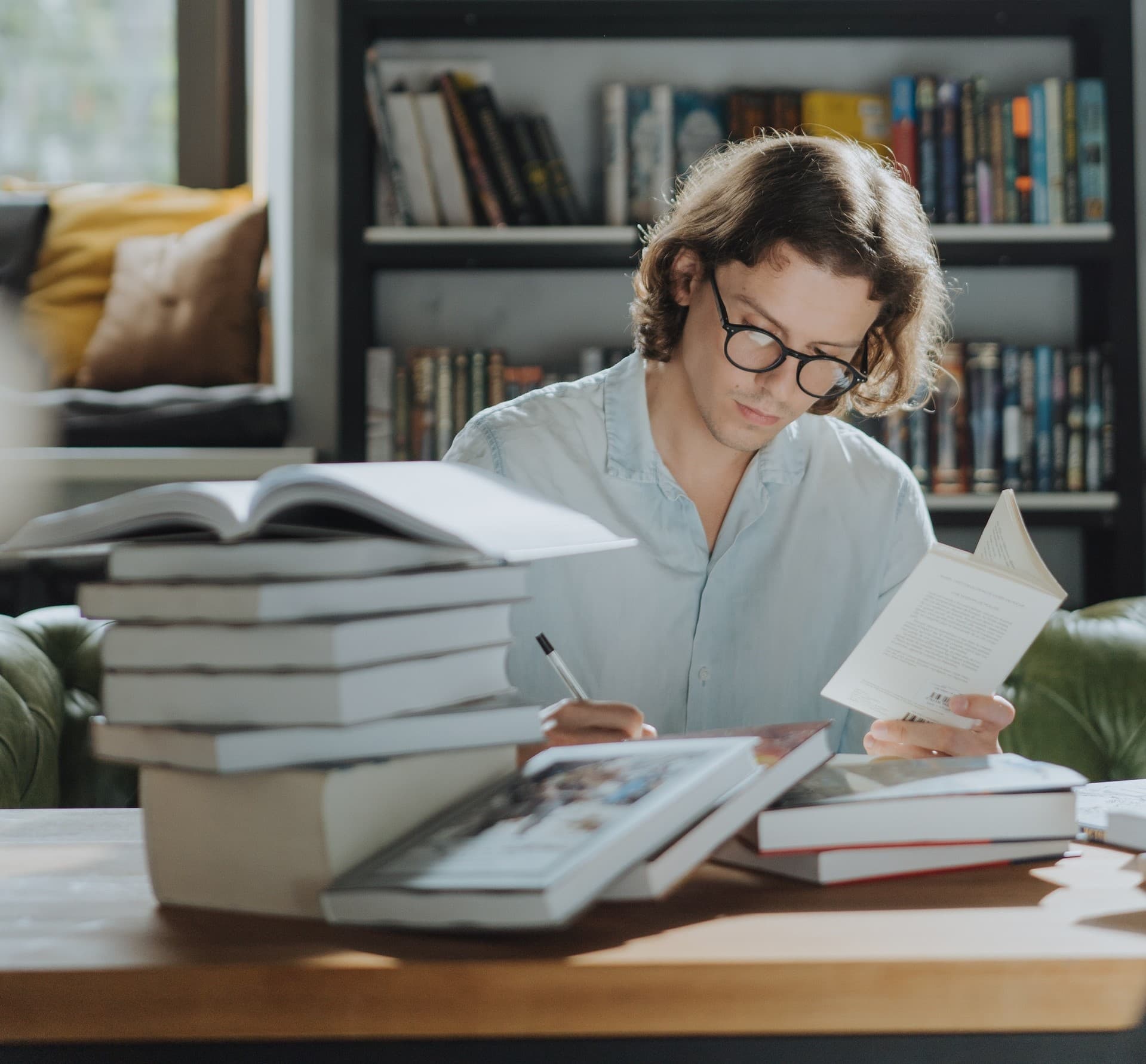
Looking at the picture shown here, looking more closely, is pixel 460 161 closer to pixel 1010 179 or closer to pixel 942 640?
pixel 1010 179

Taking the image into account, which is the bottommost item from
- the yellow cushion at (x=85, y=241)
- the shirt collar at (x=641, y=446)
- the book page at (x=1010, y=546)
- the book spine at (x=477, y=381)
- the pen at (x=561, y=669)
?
the pen at (x=561, y=669)

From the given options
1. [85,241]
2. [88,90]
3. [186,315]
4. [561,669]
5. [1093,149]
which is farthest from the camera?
[88,90]

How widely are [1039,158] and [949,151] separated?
0.60 ft

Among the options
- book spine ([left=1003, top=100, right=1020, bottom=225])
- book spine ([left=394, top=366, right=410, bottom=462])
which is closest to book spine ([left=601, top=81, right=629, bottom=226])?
book spine ([left=394, top=366, right=410, bottom=462])

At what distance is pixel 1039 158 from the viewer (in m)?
2.41

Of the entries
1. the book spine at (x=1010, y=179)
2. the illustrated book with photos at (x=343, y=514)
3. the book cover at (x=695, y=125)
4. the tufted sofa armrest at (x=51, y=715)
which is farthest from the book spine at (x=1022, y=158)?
the illustrated book with photos at (x=343, y=514)

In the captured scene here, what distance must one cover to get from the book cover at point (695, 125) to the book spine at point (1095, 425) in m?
0.89

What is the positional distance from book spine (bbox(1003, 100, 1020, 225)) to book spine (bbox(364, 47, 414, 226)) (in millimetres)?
1209

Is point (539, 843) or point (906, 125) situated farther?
point (906, 125)

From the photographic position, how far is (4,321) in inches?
102

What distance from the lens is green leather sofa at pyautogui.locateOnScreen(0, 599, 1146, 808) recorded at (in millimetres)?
1424

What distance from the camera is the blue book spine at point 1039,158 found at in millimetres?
2396

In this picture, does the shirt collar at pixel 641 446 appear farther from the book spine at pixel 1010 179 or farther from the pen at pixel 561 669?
A: the book spine at pixel 1010 179

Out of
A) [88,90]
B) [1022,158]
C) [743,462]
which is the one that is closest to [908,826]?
[743,462]
